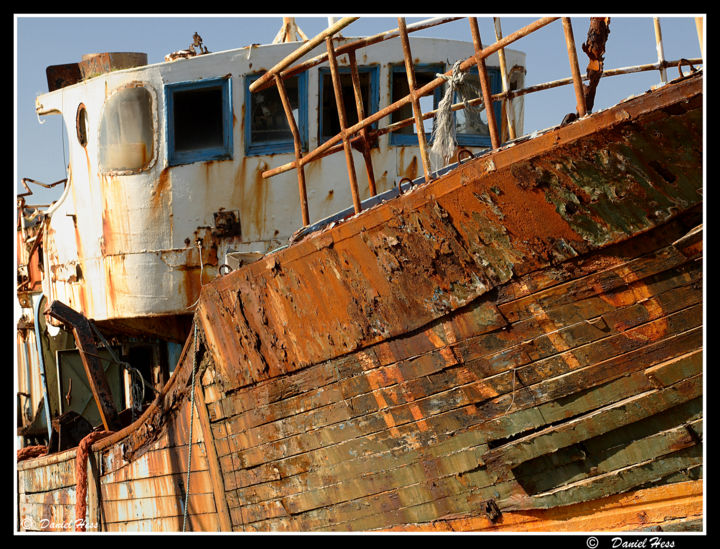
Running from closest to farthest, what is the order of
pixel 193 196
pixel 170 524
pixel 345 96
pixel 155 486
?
pixel 170 524 < pixel 155 486 < pixel 193 196 < pixel 345 96

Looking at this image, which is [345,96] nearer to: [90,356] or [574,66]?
[90,356]

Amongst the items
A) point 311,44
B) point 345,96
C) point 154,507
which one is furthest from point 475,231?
point 345,96

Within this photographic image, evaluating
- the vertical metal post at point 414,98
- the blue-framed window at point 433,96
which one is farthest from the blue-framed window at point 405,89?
the vertical metal post at point 414,98

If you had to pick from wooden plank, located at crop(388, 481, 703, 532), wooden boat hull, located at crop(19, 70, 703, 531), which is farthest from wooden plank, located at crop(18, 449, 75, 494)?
wooden plank, located at crop(388, 481, 703, 532)

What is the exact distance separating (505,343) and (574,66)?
4.77 feet

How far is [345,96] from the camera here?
8.55 m

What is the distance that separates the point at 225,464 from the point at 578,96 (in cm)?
361

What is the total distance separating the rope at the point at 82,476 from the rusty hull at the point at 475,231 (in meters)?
2.66

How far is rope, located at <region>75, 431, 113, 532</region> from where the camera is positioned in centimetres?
705

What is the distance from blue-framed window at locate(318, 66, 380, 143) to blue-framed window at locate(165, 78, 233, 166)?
0.89 m

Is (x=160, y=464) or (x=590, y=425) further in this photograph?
(x=160, y=464)

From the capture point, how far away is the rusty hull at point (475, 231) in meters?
3.92

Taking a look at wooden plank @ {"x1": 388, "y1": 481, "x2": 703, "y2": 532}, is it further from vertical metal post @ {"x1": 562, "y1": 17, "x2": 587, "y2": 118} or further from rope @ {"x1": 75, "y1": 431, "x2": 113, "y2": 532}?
rope @ {"x1": 75, "y1": 431, "x2": 113, "y2": 532}

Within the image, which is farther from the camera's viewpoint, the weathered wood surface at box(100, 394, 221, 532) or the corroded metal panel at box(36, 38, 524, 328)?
the corroded metal panel at box(36, 38, 524, 328)
